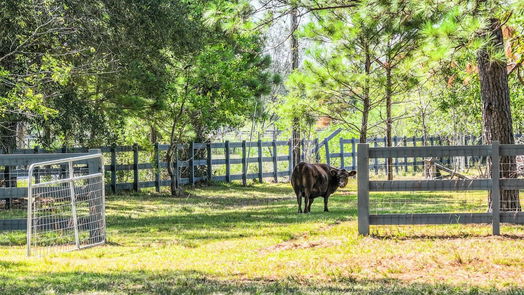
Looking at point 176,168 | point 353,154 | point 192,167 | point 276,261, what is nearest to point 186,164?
point 192,167

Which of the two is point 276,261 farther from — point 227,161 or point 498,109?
point 227,161

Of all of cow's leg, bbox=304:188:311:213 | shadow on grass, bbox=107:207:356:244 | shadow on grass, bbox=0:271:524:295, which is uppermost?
cow's leg, bbox=304:188:311:213

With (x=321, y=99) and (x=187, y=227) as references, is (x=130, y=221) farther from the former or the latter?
(x=321, y=99)

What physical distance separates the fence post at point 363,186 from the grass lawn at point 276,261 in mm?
192

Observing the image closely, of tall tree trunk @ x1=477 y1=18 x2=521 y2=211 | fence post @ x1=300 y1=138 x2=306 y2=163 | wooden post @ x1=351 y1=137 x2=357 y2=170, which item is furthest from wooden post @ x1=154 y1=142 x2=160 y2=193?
tall tree trunk @ x1=477 y1=18 x2=521 y2=211

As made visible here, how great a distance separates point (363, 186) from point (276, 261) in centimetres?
227

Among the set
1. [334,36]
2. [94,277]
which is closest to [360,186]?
[94,277]

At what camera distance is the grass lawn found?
711cm

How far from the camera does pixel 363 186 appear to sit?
10.5 metres

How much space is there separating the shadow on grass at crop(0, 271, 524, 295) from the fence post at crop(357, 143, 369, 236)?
10.2 ft

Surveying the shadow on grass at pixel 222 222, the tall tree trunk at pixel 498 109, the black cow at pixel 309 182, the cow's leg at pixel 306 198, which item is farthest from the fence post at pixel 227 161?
the tall tree trunk at pixel 498 109

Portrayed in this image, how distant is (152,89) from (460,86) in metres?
11.5

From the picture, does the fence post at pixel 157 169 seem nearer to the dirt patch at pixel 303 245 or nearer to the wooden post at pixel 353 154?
the wooden post at pixel 353 154

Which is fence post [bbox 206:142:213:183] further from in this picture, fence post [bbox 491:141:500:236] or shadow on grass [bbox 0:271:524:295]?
shadow on grass [bbox 0:271:524:295]
